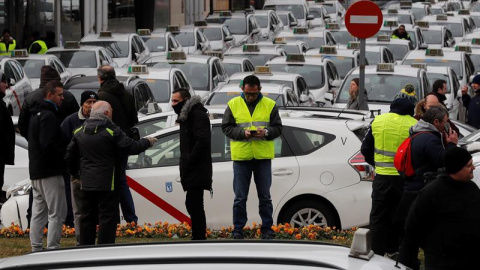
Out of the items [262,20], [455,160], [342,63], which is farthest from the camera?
[262,20]

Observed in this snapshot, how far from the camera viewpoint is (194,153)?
994cm

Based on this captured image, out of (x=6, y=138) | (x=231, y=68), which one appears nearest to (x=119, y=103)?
(x=6, y=138)

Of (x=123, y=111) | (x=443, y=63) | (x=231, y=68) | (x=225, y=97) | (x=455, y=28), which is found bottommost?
(x=231, y=68)

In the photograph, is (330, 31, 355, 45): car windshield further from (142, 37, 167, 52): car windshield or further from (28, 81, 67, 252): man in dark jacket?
(28, 81, 67, 252): man in dark jacket

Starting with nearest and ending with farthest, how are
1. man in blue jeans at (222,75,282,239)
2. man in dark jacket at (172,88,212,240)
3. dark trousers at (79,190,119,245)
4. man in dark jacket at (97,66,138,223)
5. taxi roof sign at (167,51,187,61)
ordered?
1. dark trousers at (79,190,119,245)
2. man in dark jacket at (172,88,212,240)
3. man in blue jeans at (222,75,282,239)
4. man in dark jacket at (97,66,138,223)
5. taxi roof sign at (167,51,187,61)

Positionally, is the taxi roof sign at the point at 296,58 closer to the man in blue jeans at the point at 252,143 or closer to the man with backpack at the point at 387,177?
the man in blue jeans at the point at 252,143

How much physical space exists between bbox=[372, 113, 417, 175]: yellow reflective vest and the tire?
85.2 inches

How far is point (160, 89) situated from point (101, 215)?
479 inches

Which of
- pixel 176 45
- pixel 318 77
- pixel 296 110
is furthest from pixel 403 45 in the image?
pixel 296 110

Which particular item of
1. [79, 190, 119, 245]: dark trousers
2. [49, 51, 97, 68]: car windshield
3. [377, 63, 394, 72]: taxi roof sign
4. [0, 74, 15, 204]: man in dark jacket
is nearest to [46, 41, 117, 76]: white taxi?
[49, 51, 97, 68]: car windshield

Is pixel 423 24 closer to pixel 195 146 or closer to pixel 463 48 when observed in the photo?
pixel 463 48

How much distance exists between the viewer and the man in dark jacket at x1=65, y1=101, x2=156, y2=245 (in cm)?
909

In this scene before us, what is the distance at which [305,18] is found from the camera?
47188 mm

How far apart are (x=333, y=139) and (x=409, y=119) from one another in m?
2.17
